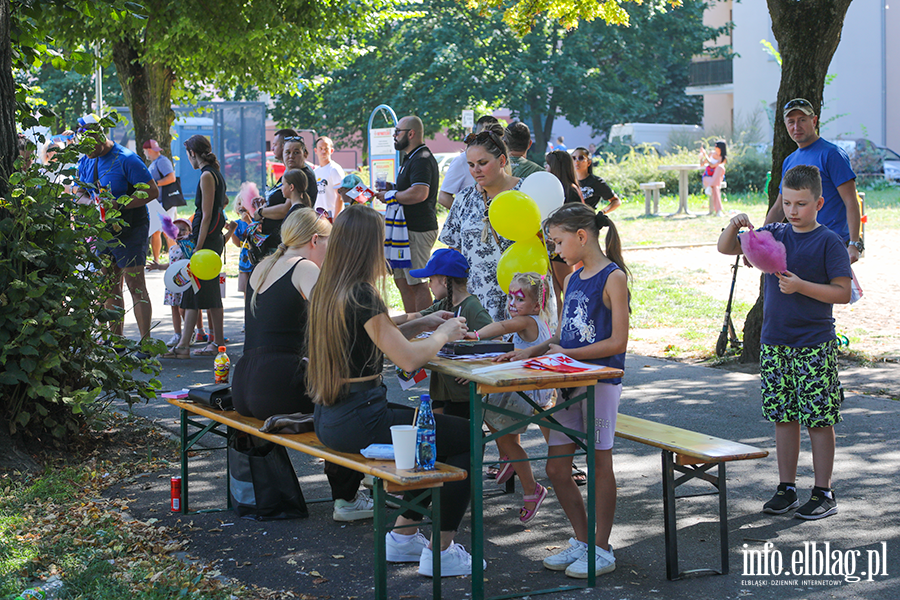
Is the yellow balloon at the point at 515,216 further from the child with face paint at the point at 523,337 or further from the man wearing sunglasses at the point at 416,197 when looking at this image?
the man wearing sunglasses at the point at 416,197

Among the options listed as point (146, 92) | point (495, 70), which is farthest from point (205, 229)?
point (495, 70)

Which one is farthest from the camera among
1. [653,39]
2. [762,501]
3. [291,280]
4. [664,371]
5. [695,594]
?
[653,39]

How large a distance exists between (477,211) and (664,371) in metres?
3.41

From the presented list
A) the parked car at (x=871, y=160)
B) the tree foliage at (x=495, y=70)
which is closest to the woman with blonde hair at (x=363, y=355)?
the parked car at (x=871, y=160)

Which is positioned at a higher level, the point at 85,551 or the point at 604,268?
the point at 604,268

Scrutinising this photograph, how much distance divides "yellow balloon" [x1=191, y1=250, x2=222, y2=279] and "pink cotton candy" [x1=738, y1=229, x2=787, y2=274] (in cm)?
464

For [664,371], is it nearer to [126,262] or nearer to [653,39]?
[126,262]

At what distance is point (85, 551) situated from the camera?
4.20 meters

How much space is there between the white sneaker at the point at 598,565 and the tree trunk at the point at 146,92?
515 inches

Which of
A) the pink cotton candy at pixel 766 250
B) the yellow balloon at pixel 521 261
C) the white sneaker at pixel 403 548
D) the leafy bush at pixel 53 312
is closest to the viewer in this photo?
the white sneaker at pixel 403 548

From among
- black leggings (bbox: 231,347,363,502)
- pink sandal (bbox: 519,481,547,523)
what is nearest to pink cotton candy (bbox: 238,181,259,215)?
black leggings (bbox: 231,347,363,502)

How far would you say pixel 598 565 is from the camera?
13.2 ft

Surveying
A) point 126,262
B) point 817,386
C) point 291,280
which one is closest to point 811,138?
point 817,386

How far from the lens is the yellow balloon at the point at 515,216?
5.02 meters
